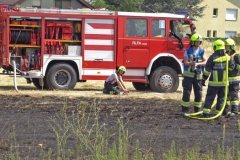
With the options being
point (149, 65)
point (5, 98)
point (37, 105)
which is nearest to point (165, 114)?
point (37, 105)

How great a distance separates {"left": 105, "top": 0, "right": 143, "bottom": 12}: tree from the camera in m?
57.6

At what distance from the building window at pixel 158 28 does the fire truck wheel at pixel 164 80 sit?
102 centimetres

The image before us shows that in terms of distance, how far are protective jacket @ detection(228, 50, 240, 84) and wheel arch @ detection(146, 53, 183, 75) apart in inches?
244

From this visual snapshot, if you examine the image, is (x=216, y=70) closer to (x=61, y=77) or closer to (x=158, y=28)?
(x=158, y=28)

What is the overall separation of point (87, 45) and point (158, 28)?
2288 millimetres

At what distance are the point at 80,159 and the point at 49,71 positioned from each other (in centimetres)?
1063

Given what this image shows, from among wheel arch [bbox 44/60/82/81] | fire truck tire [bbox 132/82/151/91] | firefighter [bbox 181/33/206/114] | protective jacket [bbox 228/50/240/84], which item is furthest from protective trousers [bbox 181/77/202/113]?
fire truck tire [bbox 132/82/151/91]

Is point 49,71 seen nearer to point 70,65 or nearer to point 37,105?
point 70,65

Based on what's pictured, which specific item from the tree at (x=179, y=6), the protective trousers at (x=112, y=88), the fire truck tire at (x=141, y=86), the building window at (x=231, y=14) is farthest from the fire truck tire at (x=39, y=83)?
the building window at (x=231, y=14)

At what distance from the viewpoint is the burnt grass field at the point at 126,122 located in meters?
8.98

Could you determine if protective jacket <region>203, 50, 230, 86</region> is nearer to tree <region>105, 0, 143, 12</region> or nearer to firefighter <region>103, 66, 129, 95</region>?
firefighter <region>103, 66, 129, 95</region>

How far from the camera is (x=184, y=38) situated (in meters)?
19.0

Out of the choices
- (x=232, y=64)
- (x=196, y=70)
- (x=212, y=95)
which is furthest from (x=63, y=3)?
(x=212, y=95)

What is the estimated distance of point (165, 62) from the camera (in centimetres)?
1938
